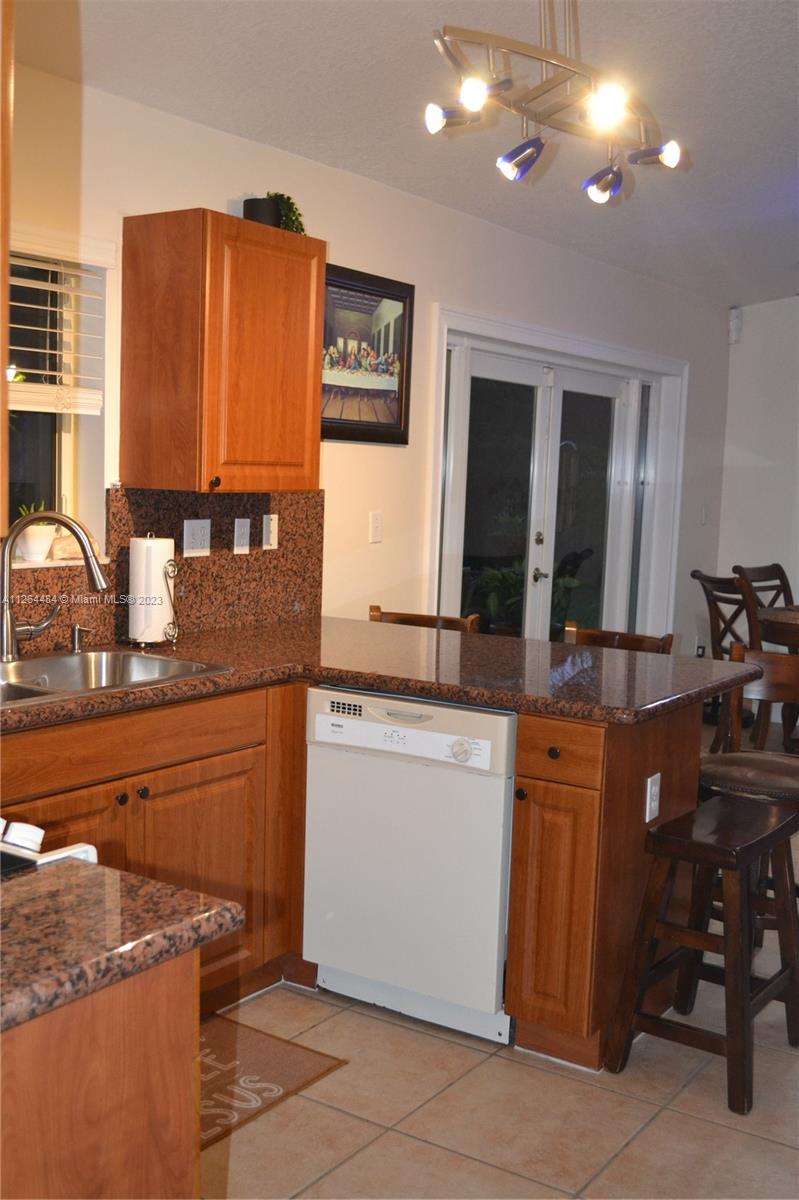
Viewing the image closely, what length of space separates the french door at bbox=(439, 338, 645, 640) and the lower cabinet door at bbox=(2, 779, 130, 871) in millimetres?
2396

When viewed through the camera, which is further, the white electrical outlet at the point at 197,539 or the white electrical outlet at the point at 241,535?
the white electrical outlet at the point at 241,535

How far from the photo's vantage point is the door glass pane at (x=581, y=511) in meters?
5.54

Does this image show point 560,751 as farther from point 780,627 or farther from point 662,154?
point 780,627

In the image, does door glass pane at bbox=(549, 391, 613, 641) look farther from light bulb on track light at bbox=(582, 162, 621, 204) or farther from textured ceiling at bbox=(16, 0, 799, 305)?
light bulb on track light at bbox=(582, 162, 621, 204)

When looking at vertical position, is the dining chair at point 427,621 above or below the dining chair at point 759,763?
above

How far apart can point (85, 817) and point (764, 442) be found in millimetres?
5023

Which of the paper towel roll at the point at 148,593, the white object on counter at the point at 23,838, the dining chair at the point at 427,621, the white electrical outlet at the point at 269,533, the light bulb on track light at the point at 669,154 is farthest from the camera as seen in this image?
the dining chair at the point at 427,621

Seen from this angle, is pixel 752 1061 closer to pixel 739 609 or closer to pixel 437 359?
pixel 437 359

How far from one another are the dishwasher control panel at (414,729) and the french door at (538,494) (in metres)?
1.91

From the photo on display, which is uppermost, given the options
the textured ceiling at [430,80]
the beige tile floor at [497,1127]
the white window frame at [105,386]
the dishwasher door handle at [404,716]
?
the textured ceiling at [430,80]

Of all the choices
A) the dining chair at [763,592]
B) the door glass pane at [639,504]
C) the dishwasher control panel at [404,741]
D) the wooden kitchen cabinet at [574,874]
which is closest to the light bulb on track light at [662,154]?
the wooden kitchen cabinet at [574,874]

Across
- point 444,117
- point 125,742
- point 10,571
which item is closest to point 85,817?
point 125,742

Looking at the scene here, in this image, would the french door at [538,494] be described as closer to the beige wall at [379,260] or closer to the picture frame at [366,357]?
the beige wall at [379,260]

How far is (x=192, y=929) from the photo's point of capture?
115 cm
